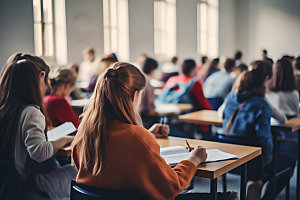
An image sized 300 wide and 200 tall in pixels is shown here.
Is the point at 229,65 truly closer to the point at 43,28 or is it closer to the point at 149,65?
the point at 149,65

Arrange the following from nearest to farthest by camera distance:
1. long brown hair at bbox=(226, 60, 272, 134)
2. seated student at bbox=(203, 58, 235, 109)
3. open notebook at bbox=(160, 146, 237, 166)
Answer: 1. open notebook at bbox=(160, 146, 237, 166)
2. long brown hair at bbox=(226, 60, 272, 134)
3. seated student at bbox=(203, 58, 235, 109)

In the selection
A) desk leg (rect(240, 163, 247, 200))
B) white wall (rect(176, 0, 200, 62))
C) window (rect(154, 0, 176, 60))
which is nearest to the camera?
desk leg (rect(240, 163, 247, 200))

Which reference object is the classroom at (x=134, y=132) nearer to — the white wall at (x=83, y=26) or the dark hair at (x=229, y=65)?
the dark hair at (x=229, y=65)

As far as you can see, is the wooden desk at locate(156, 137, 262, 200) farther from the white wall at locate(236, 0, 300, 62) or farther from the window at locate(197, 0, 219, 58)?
the white wall at locate(236, 0, 300, 62)

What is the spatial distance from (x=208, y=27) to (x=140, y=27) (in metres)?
4.94

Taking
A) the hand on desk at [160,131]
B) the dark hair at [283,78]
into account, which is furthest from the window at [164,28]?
the hand on desk at [160,131]

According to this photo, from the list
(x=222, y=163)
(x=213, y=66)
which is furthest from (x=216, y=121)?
(x=213, y=66)

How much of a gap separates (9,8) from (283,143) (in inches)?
180

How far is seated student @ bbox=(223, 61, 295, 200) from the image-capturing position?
8.62ft

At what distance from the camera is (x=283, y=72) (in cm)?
341

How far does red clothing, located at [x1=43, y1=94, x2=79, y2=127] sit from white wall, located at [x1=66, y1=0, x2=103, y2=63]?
5.00 meters

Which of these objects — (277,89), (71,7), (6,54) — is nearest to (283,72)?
(277,89)

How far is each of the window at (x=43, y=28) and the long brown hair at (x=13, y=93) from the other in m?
5.09

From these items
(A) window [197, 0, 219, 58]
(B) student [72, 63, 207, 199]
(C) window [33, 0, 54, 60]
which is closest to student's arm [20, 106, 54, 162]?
(B) student [72, 63, 207, 199]
